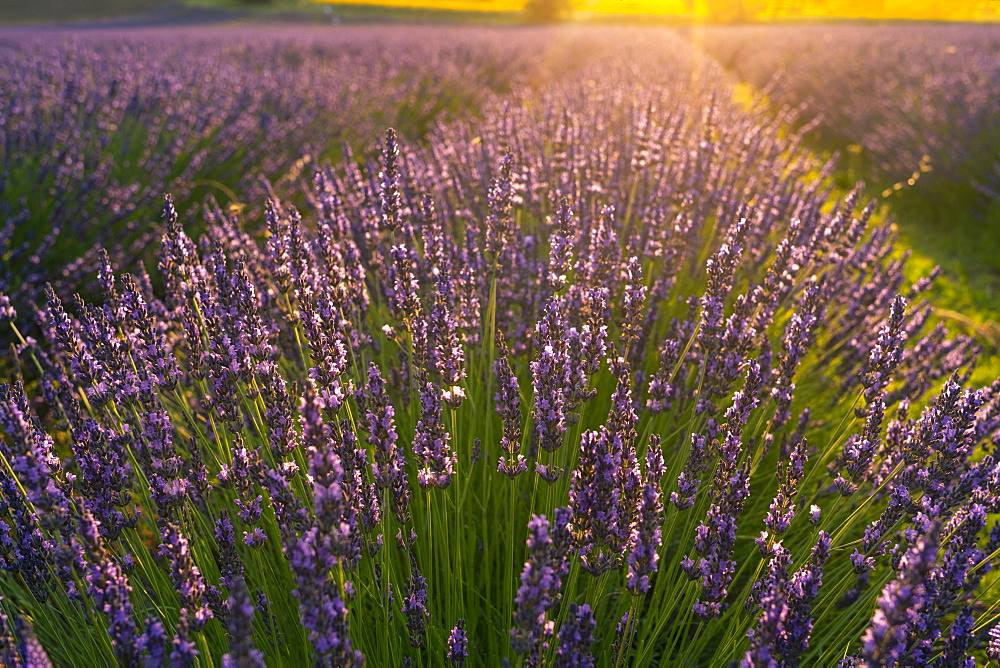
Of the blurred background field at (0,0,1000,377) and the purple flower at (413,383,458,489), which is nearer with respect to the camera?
the purple flower at (413,383,458,489)

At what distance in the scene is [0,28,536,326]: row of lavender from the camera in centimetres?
390

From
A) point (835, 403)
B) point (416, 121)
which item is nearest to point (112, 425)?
point (835, 403)

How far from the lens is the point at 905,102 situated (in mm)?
7957

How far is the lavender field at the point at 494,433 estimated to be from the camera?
3.86 feet

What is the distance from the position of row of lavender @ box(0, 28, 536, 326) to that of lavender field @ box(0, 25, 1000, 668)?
0.06 meters

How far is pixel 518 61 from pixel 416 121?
5.00 meters

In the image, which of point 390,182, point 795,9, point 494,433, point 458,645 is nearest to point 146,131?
point 390,182

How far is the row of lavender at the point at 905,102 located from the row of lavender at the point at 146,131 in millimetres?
4451

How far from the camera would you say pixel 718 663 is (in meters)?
1.48

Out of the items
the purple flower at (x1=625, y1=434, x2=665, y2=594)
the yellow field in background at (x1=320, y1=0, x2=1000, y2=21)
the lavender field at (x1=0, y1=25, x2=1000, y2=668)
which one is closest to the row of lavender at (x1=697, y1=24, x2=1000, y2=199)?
the lavender field at (x1=0, y1=25, x2=1000, y2=668)

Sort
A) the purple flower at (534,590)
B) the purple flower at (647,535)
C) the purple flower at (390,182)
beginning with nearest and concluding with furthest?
the purple flower at (534,590)
the purple flower at (647,535)
the purple flower at (390,182)

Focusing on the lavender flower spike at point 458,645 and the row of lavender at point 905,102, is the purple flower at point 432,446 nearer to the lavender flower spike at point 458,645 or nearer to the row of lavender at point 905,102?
the lavender flower spike at point 458,645

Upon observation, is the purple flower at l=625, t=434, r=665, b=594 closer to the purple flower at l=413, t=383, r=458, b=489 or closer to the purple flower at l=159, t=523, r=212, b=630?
the purple flower at l=413, t=383, r=458, b=489

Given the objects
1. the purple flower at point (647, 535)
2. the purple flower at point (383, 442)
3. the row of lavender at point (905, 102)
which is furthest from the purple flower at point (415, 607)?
the row of lavender at point (905, 102)
